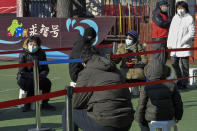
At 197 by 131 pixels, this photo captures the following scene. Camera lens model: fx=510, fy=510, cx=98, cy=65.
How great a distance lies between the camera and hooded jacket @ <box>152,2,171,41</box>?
1101cm

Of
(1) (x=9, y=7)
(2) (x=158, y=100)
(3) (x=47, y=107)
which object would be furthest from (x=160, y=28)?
(1) (x=9, y=7)

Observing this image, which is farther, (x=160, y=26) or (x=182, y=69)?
(x=160, y=26)

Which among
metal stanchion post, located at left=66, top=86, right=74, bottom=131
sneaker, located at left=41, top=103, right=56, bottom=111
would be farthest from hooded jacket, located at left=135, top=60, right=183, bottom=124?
sneaker, located at left=41, top=103, right=56, bottom=111

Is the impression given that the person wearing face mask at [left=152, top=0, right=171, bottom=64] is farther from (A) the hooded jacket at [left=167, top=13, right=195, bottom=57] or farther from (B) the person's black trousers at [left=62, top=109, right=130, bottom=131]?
(B) the person's black trousers at [left=62, top=109, right=130, bottom=131]

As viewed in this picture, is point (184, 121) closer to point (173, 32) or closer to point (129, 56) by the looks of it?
point (129, 56)

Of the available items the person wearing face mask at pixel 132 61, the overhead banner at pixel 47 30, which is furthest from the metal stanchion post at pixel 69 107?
the overhead banner at pixel 47 30

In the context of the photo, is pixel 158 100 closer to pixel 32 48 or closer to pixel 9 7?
pixel 32 48

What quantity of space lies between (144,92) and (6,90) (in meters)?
5.82

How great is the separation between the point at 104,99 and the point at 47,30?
11743 mm

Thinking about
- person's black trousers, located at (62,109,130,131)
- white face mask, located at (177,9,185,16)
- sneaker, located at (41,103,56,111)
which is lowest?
sneaker, located at (41,103,56,111)

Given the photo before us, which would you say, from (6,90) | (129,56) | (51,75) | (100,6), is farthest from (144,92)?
(100,6)

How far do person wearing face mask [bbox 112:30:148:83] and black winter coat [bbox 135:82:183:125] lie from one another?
366cm

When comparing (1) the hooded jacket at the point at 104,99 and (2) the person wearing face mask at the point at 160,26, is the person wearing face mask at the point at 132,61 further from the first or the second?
(1) the hooded jacket at the point at 104,99

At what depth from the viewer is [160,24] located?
11.0m
